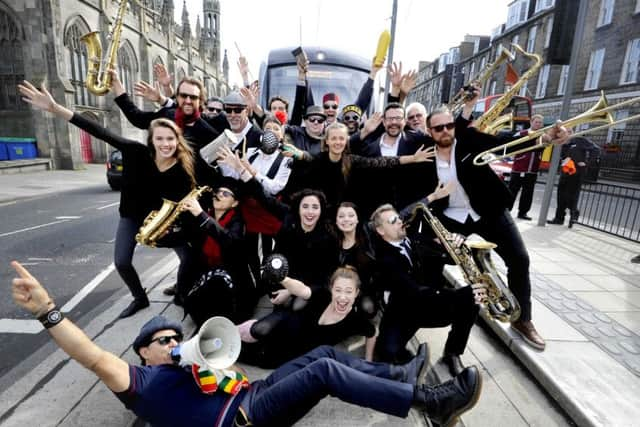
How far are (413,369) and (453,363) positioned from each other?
0.56m

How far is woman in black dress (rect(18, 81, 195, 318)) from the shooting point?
3.01 m

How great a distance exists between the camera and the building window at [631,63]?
1789cm

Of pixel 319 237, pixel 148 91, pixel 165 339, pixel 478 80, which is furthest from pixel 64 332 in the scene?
pixel 478 80

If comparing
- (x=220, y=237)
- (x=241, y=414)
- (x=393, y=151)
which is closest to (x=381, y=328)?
(x=241, y=414)

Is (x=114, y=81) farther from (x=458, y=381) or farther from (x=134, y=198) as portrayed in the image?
(x=458, y=381)

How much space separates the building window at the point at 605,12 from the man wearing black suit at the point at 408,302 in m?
25.5

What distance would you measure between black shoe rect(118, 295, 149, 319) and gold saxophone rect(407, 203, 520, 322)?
3.28 meters

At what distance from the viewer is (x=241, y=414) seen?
191 centimetres

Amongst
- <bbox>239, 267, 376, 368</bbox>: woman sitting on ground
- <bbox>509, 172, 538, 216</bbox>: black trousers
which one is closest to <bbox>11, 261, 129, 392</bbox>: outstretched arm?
<bbox>239, 267, 376, 368</bbox>: woman sitting on ground

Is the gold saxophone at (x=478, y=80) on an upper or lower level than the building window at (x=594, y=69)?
lower

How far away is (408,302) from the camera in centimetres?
283

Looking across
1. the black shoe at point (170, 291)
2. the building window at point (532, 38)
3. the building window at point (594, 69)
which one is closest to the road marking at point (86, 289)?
the black shoe at point (170, 291)

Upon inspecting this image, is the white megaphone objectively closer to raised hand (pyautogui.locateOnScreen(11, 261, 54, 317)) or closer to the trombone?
raised hand (pyautogui.locateOnScreen(11, 261, 54, 317))

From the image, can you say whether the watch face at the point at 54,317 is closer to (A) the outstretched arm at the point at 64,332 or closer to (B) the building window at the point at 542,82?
(A) the outstretched arm at the point at 64,332
